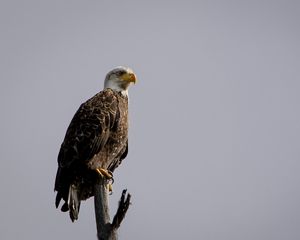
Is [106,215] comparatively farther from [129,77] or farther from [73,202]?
→ [129,77]

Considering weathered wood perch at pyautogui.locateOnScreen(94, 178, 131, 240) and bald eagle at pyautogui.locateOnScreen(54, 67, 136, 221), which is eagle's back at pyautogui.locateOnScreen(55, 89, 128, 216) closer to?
bald eagle at pyautogui.locateOnScreen(54, 67, 136, 221)

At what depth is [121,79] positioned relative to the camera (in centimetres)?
1005

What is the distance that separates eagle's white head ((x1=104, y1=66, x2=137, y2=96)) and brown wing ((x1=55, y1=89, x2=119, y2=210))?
0.43m

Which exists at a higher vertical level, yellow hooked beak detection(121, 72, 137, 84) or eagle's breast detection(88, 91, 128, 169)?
yellow hooked beak detection(121, 72, 137, 84)

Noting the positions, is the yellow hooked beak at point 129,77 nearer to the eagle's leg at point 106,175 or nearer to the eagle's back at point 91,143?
the eagle's back at point 91,143

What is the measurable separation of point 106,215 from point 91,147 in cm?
154

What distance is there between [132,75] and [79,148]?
5.72 ft

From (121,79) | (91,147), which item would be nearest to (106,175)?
(91,147)

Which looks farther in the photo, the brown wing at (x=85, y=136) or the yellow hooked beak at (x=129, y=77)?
the yellow hooked beak at (x=129, y=77)

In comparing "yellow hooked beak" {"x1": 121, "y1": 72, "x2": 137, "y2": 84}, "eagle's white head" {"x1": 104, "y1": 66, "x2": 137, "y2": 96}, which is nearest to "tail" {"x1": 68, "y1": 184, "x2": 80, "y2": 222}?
"eagle's white head" {"x1": 104, "y1": 66, "x2": 137, "y2": 96}

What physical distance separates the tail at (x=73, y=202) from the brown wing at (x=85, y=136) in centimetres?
7

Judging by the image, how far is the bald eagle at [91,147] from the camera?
8531mm

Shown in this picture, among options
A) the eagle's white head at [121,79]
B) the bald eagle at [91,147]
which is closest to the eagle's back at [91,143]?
the bald eagle at [91,147]

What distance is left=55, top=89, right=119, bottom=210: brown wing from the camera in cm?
854
